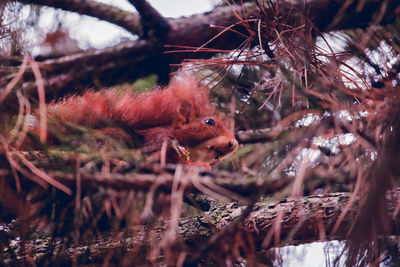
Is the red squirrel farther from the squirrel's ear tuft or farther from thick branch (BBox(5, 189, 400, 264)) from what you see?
thick branch (BBox(5, 189, 400, 264))

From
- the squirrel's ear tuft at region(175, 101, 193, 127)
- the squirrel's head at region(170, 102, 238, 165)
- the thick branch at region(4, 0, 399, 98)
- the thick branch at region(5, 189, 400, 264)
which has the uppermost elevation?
the thick branch at region(4, 0, 399, 98)

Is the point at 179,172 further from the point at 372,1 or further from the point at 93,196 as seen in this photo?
the point at 372,1

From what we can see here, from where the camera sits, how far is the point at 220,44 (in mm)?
1058

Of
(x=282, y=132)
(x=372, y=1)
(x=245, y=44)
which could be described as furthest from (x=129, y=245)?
(x=372, y=1)

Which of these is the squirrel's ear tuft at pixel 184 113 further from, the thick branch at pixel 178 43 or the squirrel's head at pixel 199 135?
the thick branch at pixel 178 43

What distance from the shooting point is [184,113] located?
95 cm

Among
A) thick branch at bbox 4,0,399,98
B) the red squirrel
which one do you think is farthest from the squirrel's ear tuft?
thick branch at bbox 4,0,399,98

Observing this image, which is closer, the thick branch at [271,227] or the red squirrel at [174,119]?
the thick branch at [271,227]

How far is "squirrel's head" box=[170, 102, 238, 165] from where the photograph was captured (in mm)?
934

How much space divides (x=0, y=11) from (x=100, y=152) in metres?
0.38

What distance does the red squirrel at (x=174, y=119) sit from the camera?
898mm

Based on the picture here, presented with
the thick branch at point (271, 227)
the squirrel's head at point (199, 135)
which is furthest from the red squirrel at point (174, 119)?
the thick branch at point (271, 227)

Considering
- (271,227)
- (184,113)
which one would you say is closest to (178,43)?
(184,113)

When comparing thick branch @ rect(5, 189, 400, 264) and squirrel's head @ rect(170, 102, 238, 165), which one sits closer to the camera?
thick branch @ rect(5, 189, 400, 264)
